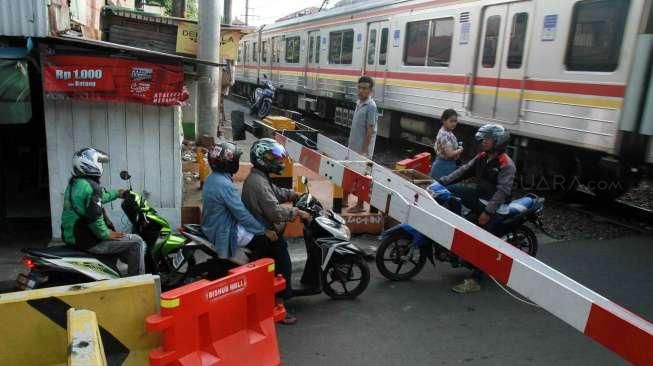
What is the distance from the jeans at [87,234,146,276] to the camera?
3.73 meters

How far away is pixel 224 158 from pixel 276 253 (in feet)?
2.73

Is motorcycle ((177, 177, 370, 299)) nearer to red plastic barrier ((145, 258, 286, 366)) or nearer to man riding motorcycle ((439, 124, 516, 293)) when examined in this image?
red plastic barrier ((145, 258, 286, 366))

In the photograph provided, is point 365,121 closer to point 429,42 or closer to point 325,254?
point 325,254

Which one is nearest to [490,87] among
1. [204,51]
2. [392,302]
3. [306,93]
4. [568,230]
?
[568,230]

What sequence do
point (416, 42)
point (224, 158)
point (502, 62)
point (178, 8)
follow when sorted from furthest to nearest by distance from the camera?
point (178, 8) → point (416, 42) → point (502, 62) → point (224, 158)

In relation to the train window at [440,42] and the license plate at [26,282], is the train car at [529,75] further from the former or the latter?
the license plate at [26,282]

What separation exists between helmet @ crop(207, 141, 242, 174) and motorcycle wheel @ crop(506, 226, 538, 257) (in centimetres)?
282

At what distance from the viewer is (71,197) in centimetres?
358

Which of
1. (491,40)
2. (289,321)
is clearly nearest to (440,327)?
(289,321)

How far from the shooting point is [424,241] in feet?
15.4

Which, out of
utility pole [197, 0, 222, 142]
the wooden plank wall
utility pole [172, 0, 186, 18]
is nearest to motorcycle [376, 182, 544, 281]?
the wooden plank wall

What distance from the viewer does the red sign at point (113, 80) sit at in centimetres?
482

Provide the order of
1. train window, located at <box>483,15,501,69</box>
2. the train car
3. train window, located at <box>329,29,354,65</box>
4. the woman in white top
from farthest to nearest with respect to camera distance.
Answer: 1. train window, located at <box>329,29,354,65</box>
2. train window, located at <box>483,15,501,69</box>
3. the train car
4. the woman in white top

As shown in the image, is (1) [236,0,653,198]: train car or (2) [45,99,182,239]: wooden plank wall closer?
(2) [45,99,182,239]: wooden plank wall
